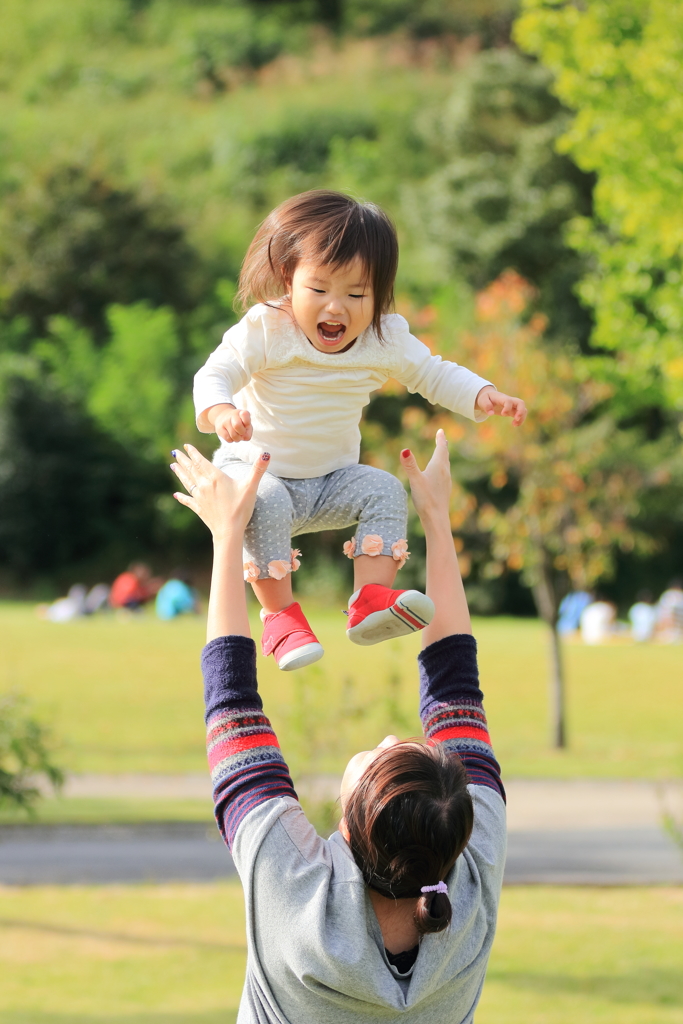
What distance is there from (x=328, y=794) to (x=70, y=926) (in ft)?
7.63

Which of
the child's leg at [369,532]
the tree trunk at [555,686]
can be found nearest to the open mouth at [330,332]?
the child's leg at [369,532]

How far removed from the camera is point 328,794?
957 cm

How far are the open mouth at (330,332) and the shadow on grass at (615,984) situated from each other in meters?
6.37

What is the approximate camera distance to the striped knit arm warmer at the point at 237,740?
1.69 m

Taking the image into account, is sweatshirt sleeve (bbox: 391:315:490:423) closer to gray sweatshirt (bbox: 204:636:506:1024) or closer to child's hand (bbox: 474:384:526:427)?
child's hand (bbox: 474:384:526:427)

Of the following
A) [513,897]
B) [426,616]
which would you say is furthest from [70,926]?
[426,616]

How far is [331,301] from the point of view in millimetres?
2086

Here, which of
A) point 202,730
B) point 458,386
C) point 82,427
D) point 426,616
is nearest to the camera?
point 426,616

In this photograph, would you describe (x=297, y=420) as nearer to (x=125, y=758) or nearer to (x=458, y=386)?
(x=458, y=386)

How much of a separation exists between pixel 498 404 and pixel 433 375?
16 cm

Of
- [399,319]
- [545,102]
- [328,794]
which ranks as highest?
[545,102]

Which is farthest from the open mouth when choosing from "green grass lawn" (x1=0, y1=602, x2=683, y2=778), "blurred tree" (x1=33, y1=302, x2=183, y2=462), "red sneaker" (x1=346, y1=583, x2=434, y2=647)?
"blurred tree" (x1=33, y1=302, x2=183, y2=462)

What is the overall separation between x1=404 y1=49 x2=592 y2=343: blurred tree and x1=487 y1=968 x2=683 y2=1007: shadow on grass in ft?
61.2

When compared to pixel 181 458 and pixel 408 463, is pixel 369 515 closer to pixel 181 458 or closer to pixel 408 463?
pixel 408 463
